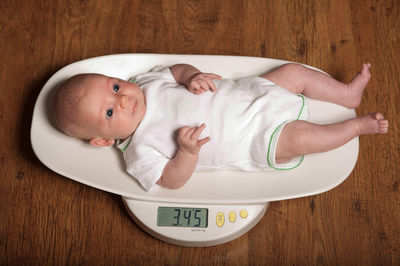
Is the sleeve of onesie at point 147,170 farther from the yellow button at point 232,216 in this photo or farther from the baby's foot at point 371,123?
the baby's foot at point 371,123

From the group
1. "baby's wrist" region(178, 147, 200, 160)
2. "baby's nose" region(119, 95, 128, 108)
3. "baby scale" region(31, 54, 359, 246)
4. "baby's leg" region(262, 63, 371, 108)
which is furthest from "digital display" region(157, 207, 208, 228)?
"baby's leg" region(262, 63, 371, 108)

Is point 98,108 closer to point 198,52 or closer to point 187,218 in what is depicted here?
point 187,218

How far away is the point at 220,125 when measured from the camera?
808 millimetres

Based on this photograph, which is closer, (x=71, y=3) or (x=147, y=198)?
(x=147, y=198)

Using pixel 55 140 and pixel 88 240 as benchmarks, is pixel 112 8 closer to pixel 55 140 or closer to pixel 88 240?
pixel 55 140

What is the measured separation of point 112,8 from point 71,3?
13 cm

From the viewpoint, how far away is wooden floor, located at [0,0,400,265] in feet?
3.01

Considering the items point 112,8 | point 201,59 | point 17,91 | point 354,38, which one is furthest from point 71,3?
point 354,38

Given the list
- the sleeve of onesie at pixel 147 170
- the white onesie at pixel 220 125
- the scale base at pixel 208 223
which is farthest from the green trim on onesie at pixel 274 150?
the sleeve of onesie at pixel 147 170

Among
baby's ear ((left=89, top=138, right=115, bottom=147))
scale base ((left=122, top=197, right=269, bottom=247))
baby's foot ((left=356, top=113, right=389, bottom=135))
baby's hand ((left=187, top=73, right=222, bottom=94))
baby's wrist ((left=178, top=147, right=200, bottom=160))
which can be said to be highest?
baby's hand ((left=187, top=73, right=222, bottom=94))

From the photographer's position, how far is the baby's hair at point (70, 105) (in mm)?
775

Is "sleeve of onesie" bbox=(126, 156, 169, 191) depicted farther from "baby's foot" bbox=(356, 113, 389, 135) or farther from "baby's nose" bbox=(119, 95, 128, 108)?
"baby's foot" bbox=(356, 113, 389, 135)

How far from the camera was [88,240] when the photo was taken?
0.93 meters

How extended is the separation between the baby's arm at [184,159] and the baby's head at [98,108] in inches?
5.1
